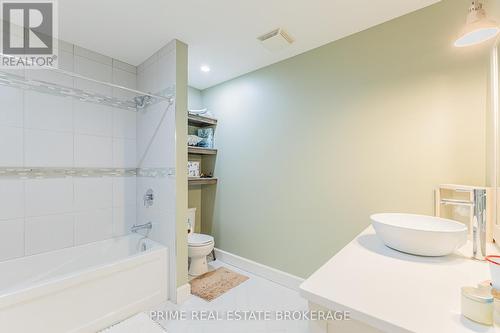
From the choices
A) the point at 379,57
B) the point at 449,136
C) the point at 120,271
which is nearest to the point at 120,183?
the point at 120,271

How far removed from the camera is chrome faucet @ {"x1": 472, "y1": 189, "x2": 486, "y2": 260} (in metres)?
1.04

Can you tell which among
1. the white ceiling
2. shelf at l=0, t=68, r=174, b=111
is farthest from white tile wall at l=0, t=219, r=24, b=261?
the white ceiling

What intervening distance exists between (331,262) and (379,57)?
1.68 m

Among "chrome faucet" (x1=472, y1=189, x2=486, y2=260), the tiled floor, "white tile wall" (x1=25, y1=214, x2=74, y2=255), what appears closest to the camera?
"chrome faucet" (x1=472, y1=189, x2=486, y2=260)

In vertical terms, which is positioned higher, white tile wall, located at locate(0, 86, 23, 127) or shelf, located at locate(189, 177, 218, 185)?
white tile wall, located at locate(0, 86, 23, 127)

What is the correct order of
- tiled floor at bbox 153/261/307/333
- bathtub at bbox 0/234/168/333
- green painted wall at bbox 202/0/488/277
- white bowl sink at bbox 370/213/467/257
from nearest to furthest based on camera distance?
white bowl sink at bbox 370/213/467/257
bathtub at bbox 0/234/168/333
green painted wall at bbox 202/0/488/277
tiled floor at bbox 153/261/307/333

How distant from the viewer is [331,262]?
3.17ft

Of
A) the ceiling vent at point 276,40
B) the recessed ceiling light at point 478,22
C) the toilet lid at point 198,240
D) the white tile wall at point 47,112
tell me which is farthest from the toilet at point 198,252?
the recessed ceiling light at point 478,22

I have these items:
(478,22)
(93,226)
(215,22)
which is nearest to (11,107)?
(93,226)

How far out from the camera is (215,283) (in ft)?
7.71

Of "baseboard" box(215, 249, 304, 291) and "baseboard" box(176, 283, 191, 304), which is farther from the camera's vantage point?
"baseboard" box(215, 249, 304, 291)

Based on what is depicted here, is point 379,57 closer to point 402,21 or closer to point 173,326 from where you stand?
point 402,21

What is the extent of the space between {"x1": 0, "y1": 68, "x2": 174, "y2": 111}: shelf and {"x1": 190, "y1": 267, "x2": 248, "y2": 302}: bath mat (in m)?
1.88

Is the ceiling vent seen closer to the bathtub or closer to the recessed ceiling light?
the recessed ceiling light
